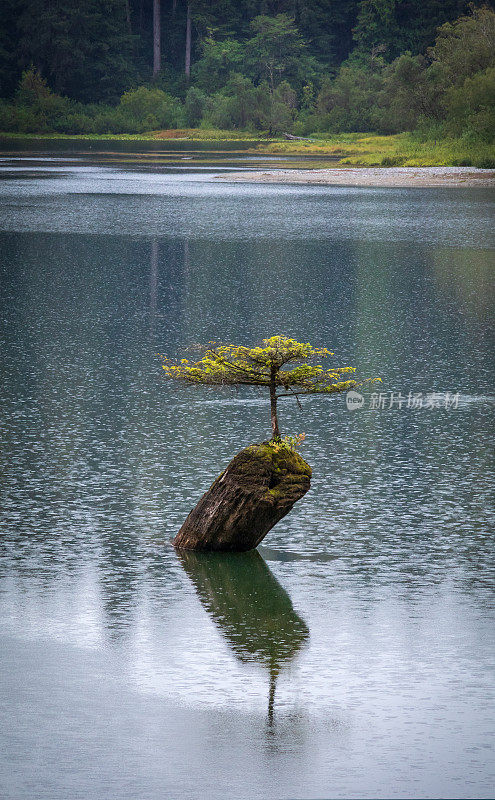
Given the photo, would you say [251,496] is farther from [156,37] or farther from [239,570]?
[156,37]

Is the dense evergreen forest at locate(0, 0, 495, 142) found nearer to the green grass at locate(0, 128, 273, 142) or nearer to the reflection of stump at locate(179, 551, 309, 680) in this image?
the green grass at locate(0, 128, 273, 142)

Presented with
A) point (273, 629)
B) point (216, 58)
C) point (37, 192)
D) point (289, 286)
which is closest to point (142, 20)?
point (216, 58)

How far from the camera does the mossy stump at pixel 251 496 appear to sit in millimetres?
9656

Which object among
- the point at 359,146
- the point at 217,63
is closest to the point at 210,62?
the point at 217,63

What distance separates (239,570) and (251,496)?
0.64 m

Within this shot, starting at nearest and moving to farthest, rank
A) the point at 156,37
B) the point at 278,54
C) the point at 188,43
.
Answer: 1. the point at 278,54
2. the point at 188,43
3. the point at 156,37

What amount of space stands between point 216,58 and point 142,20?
17.1 metres

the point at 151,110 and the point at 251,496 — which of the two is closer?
the point at 251,496

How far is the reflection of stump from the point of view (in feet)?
27.5

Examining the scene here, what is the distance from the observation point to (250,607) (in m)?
9.22

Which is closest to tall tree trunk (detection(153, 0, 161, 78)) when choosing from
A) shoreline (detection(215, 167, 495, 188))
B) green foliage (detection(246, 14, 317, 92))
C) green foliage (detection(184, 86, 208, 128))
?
green foliage (detection(246, 14, 317, 92))

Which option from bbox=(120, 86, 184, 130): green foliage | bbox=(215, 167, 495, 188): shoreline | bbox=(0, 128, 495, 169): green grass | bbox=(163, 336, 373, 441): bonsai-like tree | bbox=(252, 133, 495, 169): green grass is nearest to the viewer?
bbox=(163, 336, 373, 441): bonsai-like tree

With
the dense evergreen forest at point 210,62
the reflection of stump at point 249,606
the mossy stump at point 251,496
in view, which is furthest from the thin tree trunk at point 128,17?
the reflection of stump at point 249,606

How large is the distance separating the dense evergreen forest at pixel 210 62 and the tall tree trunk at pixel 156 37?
4.0 inches
